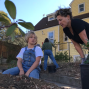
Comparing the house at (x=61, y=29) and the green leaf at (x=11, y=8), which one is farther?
the house at (x=61, y=29)

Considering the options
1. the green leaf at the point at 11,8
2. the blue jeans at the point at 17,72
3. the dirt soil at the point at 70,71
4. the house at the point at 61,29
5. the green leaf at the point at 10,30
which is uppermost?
the house at the point at 61,29

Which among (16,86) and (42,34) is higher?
(42,34)

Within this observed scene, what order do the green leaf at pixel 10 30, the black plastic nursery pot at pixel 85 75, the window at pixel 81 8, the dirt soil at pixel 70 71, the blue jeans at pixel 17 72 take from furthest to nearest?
the window at pixel 81 8 → the dirt soil at pixel 70 71 → the blue jeans at pixel 17 72 → the black plastic nursery pot at pixel 85 75 → the green leaf at pixel 10 30

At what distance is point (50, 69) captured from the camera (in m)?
5.91

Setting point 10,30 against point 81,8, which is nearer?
point 10,30

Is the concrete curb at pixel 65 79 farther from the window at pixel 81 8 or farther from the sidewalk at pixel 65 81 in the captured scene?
the window at pixel 81 8

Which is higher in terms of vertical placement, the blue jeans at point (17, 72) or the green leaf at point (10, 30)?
the green leaf at point (10, 30)

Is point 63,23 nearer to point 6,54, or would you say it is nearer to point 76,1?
point 76,1

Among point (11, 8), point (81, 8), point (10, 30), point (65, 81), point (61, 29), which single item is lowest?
point (65, 81)

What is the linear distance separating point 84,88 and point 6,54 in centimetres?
1512

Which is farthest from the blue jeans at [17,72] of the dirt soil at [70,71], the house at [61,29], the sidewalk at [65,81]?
the house at [61,29]

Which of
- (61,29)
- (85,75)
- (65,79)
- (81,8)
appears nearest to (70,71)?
(65,79)

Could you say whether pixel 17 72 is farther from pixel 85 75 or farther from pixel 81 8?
pixel 81 8

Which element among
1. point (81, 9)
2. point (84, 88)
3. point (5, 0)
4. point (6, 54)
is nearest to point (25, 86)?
point (84, 88)
